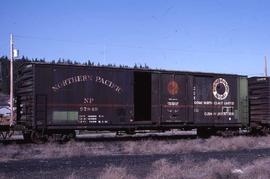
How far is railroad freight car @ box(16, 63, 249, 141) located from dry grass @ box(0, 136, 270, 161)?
1.38 meters

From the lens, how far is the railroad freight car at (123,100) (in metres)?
21.6

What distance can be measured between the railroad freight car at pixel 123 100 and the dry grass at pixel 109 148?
1381mm

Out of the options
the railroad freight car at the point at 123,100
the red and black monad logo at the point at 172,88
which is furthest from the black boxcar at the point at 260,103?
the red and black monad logo at the point at 172,88

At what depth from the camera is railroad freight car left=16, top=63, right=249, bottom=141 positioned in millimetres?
21609

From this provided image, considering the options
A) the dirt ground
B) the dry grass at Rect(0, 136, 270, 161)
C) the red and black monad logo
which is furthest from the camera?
the red and black monad logo

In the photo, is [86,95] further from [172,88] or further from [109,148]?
[172,88]

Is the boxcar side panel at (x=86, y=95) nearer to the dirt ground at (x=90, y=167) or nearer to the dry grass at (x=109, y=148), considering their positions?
the dry grass at (x=109, y=148)

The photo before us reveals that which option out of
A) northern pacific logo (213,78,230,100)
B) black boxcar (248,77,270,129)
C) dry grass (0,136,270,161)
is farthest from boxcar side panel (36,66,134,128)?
black boxcar (248,77,270,129)

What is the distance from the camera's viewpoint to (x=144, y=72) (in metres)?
24.7

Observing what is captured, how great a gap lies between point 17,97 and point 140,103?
6.66 metres

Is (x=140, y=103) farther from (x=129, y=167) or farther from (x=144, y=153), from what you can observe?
(x=129, y=167)

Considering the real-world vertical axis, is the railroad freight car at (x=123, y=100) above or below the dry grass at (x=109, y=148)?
above

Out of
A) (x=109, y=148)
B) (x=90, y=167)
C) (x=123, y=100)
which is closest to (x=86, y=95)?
(x=123, y=100)

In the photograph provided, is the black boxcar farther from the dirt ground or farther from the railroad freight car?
the dirt ground
